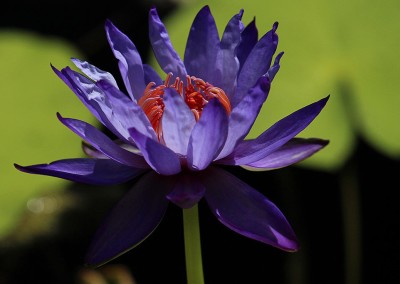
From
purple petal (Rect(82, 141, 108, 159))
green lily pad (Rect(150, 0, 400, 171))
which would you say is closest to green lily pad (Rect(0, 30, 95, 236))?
green lily pad (Rect(150, 0, 400, 171))

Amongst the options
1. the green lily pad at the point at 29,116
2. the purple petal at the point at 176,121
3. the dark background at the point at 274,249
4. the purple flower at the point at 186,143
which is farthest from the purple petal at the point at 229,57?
the dark background at the point at 274,249

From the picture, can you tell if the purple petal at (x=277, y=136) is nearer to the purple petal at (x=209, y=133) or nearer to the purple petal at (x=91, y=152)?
the purple petal at (x=209, y=133)

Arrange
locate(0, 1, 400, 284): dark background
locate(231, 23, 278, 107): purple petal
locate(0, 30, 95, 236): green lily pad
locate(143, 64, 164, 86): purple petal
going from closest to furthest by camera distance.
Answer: locate(231, 23, 278, 107): purple petal < locate(143, 64, 164, 86): purple petal < locate(0, 30, 95, 236): green lily pad < locate(0, 1, 400, 284): dark background

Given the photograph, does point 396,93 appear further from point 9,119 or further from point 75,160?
point 75,160

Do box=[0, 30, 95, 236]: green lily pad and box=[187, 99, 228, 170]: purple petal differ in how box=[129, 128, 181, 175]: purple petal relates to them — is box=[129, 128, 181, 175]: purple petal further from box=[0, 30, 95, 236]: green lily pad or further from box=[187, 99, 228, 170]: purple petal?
box=[0, 30, 95, 236]: green lily pad

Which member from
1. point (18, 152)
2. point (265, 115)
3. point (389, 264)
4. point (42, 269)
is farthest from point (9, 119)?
point (389, 264)

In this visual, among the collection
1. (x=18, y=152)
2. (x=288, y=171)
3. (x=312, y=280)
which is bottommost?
(x=312, y=280)
